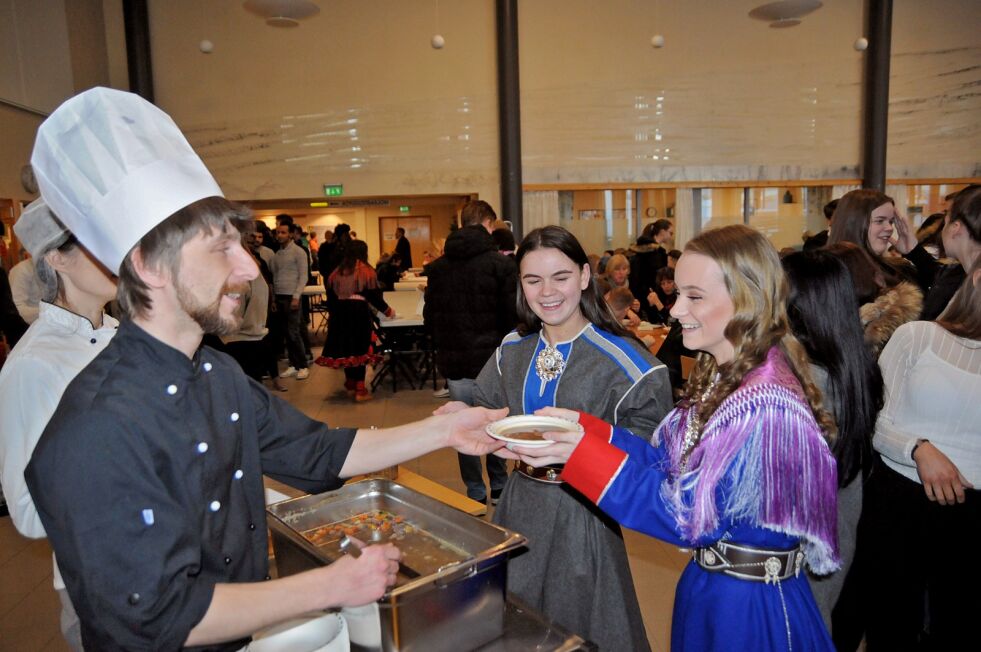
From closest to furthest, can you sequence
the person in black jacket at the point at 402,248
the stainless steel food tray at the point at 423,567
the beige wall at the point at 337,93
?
the stainless steel food tray at the point at 423,567 < the beige wall at the point at 337,93 < the person in black jacket at the point at 402,248

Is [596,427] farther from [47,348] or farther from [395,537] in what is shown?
[47,348]

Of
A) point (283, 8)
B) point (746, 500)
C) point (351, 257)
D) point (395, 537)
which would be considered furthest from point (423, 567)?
point (283, 8)

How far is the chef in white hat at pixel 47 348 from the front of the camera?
165 cm

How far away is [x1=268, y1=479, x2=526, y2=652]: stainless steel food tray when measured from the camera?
49.8 inches

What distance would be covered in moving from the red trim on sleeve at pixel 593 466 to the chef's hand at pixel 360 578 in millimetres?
512

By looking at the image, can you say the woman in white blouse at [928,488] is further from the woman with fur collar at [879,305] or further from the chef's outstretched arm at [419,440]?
the chef's outstretched arm at [419,440]

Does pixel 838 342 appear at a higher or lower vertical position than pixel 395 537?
higher

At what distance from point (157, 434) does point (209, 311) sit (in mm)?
230

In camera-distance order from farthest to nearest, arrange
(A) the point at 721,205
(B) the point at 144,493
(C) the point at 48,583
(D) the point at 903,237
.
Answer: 1. (A) the point at 721,205
2. (D) the point at 903,237
3. (C) the point at 48,583
4. (B) the point at 144,493

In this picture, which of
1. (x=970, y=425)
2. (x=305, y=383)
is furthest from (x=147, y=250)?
(x=305, y=383)

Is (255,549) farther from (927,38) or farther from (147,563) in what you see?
(927,38)

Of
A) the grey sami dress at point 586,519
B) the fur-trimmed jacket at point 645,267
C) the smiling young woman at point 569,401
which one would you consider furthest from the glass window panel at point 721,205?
the grey sami dress at point 586,519

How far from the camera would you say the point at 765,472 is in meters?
1.41

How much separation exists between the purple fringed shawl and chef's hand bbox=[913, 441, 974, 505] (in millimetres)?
889
